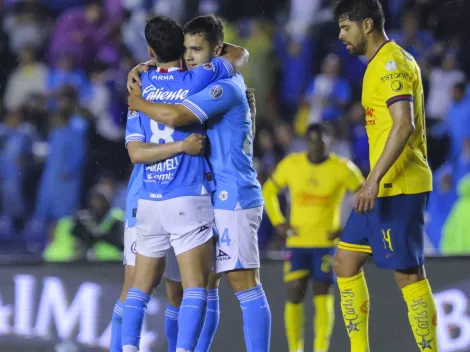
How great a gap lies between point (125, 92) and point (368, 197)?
17.9ft

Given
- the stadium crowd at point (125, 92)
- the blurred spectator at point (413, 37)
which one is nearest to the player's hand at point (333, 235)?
the stadium crowd at point (125, 92)

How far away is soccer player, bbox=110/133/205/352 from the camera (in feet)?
15.9

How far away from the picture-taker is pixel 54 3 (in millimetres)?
10109

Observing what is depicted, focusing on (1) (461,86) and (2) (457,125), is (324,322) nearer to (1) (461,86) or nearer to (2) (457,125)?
(2) (457,125)

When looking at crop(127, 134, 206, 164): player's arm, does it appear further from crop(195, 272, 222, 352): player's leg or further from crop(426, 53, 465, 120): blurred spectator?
crop(426, 53, 465, 120): blurred spectator

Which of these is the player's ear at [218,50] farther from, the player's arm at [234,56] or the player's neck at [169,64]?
the player's neck at [169,64]

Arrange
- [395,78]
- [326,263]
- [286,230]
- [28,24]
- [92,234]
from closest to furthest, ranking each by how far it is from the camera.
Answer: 1. [395,78]
2. [326,263]
3. [286,230]
4. [92,234]
5. [28,24]

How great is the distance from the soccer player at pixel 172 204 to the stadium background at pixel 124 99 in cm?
219

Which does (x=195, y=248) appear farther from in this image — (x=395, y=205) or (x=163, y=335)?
(x=163, y=335)

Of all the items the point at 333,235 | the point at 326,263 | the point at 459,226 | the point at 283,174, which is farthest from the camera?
the point at 459,226

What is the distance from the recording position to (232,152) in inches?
202

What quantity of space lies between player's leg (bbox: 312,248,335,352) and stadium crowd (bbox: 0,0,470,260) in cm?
100

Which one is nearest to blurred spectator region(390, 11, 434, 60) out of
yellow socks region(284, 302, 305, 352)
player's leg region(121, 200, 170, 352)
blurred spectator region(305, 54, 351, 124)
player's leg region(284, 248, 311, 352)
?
blurred spectator region(305, 54, 351, 124)

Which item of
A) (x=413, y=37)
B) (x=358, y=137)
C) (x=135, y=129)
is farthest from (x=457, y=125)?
(x=135, y=129)
